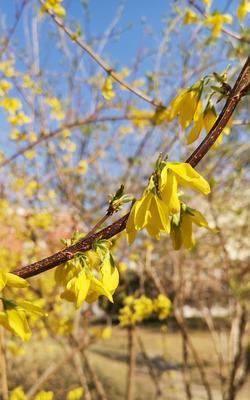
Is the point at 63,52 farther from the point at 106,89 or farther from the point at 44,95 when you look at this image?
the point at 106,89

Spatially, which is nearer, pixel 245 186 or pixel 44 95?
pixel 44 95

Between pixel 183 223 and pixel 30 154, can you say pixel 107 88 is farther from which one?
pixel 30 154

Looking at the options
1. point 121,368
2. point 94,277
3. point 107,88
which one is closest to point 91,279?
point 94,277

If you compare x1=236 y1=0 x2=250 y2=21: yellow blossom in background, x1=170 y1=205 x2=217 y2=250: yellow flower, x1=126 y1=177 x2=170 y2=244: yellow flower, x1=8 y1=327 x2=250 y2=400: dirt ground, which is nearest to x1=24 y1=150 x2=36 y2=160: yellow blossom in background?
x1=8 y1=327 x2=250 y2=400: dirt ground

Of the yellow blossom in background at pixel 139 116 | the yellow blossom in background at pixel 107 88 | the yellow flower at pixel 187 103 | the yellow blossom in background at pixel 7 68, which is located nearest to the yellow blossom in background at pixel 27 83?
the yellow blossom in background at pixel 7 68

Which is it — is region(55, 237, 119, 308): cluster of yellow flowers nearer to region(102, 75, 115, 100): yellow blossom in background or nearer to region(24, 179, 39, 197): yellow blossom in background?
region(102, 75, 115, 100): yellow blossom in background

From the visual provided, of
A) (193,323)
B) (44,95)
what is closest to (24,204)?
(44,95)

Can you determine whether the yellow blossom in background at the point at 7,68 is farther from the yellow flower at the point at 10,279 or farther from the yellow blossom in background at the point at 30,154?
the yellow flower at the point at 10,279

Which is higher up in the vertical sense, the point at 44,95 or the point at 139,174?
the point at 44,95
